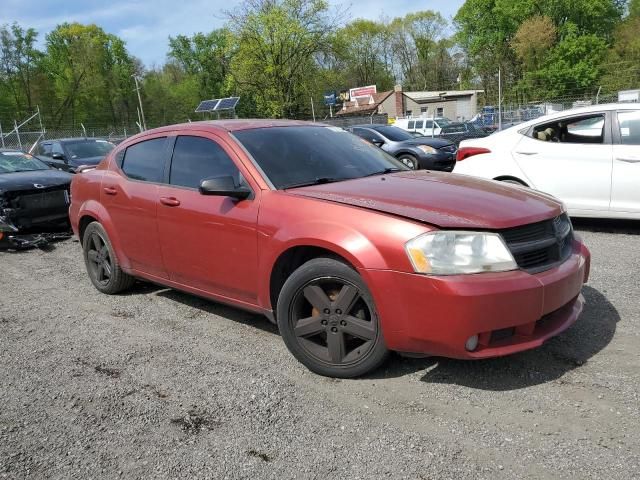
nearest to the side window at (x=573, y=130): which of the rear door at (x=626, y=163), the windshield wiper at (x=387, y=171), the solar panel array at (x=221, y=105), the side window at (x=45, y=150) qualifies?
the rear door at (x=626, y=163)

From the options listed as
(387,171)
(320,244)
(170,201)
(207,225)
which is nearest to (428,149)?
(387,171)

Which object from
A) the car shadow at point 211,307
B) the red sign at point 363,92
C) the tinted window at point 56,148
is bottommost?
the car shadow at point 211,307

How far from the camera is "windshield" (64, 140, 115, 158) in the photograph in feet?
44.9

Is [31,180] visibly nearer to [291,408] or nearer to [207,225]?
[207,225]

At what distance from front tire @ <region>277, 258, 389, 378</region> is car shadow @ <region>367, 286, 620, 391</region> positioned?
0.22 m

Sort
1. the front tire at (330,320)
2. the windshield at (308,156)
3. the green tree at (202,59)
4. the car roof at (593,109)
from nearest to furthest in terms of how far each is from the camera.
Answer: the front tire at (330,320), the windshield at (308,156), the car roof at (593,109), the green tree at (202,59)

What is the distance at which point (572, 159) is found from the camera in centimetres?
669

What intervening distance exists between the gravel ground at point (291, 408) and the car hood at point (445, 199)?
0.92 meters

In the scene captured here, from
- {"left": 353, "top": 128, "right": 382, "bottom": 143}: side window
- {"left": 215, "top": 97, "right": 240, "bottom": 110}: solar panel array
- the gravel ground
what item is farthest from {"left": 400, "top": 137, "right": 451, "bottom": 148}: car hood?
{"left": 215, "top": 97, "right": 240, "bottom": 110}: solar panel array

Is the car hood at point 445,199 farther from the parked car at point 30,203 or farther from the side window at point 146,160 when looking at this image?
the parked car at point 30,203

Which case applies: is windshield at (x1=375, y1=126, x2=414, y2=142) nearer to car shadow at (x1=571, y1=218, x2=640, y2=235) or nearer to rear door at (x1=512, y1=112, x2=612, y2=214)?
car shadow at (x1=571, y1=218, x2=640, y2=235)

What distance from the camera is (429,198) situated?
326 cm

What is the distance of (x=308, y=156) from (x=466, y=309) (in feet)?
5.84

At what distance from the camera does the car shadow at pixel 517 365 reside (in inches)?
125
